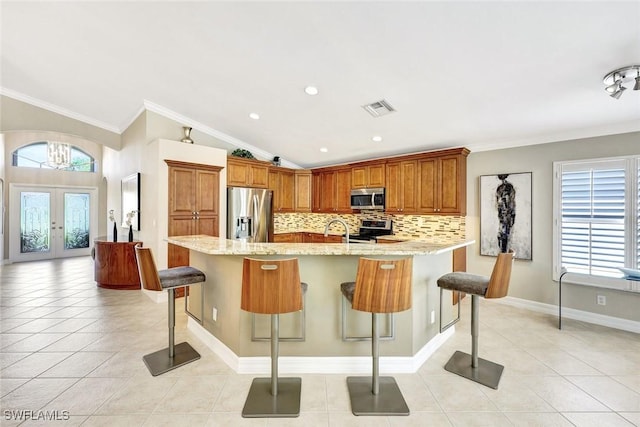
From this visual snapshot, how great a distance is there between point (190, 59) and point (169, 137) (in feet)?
6.28

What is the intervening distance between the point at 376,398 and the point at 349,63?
293 centimetres

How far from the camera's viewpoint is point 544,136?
3.85 metres

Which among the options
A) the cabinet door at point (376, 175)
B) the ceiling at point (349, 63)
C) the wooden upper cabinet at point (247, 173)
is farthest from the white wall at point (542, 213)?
the wooden upper cabinet at point (247, 173)

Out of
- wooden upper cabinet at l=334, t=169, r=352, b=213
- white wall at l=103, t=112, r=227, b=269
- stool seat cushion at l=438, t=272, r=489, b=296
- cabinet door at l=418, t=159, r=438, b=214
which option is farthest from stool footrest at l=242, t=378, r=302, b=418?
wooden upper cabinet at l=334, t=169, r=352, b=213

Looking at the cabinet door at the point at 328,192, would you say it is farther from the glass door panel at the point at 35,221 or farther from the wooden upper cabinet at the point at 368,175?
the glass door panel at the point at 35,221

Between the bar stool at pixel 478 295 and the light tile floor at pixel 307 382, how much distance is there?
90 mm

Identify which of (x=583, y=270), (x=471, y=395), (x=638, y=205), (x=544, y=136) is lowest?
(x=471, y=395)

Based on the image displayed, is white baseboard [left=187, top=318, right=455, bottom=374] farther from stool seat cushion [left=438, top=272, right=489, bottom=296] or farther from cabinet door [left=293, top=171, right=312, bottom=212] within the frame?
cabinet door [left=293, top=171, right=312, bottom=212]

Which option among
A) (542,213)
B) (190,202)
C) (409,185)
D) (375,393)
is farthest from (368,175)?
(375,393)

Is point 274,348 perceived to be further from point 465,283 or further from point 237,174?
point 237,174

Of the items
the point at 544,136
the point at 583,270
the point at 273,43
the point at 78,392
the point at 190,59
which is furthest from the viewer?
the point at 544,136

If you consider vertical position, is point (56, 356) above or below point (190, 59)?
below

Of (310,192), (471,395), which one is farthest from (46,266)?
(471,395)

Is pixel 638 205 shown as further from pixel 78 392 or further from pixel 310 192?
pixel 78 392
